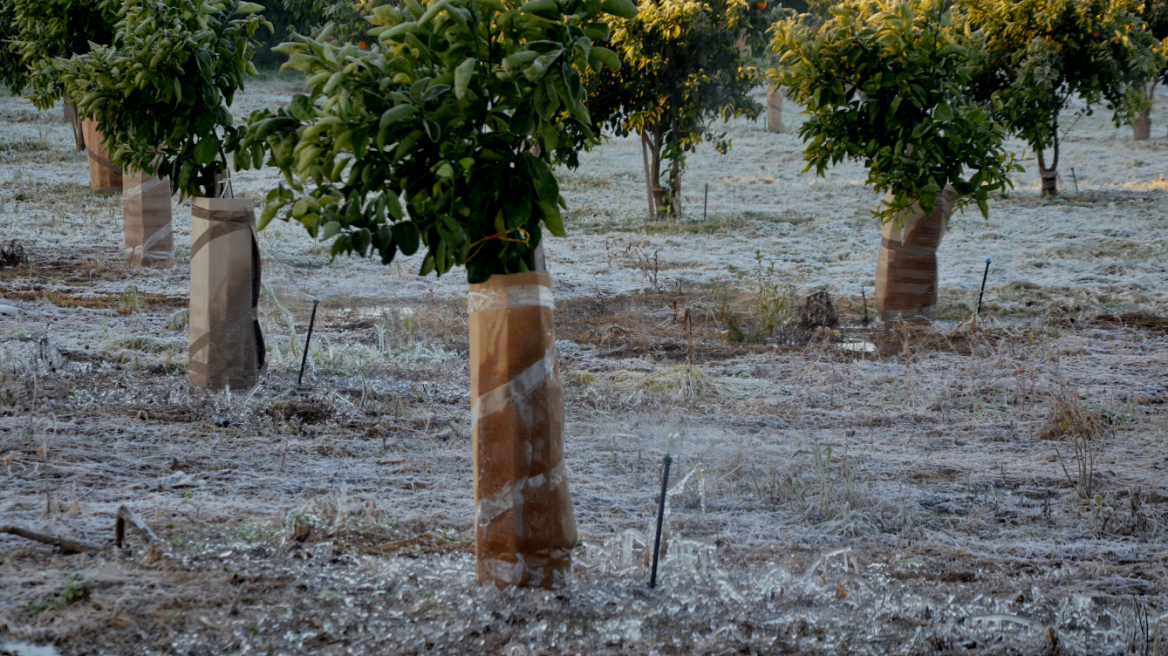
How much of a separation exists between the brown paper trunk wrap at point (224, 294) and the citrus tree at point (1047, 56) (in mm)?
9632

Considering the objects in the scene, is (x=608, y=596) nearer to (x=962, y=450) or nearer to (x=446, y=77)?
(x=446, y=77)

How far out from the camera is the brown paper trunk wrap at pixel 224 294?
5.02 m

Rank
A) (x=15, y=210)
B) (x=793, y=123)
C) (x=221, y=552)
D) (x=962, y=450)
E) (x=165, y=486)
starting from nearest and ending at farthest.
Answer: (x=221, y=552) < (x=165, y=486) < (x=962, y=450) < (x=15, y=210) < (x=793, y=123)

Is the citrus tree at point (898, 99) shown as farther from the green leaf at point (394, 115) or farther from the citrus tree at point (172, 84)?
the green leaf at point (394, 115)

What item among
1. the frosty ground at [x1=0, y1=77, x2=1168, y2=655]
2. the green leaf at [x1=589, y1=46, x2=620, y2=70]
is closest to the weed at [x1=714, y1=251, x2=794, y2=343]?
the frosty ground at [x1=0, y1=77, x2=1168, y2=655]

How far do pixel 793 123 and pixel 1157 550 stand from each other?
1029 inches

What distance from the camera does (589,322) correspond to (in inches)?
309

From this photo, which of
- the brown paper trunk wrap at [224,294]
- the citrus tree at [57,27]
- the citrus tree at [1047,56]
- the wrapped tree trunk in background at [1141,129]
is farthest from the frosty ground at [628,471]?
the wrapped tree trunk in background at [1141,129]

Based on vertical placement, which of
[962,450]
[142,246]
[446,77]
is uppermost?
[446,77]

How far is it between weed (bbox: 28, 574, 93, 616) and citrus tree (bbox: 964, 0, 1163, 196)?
11.4 metres

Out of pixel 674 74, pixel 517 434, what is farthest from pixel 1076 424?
pixel 674 74

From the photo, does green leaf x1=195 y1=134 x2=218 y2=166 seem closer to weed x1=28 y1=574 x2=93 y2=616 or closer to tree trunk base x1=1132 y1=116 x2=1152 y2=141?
weed x1=28 y1=574 x2=93 y2=616

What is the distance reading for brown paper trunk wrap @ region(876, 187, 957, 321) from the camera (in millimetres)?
7012

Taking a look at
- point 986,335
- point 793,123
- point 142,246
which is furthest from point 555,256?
point 793,123
